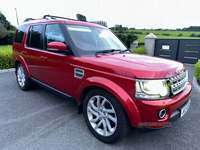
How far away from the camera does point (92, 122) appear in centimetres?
236

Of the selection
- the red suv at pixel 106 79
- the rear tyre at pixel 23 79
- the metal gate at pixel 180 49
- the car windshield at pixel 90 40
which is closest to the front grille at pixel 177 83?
→ the red suv at pixel 106 79

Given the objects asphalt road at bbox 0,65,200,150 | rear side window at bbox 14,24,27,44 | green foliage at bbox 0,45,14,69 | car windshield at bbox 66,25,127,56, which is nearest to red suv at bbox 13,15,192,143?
car windshield at bbox 66,25,127,56

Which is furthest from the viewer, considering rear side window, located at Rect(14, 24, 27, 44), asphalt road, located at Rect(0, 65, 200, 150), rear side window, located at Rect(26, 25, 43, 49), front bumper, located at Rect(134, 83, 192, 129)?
rear side window, located at Rect(14, 24, 27, 44)

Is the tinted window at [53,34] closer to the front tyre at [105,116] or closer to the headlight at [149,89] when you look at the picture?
the front tyre at [105,116]

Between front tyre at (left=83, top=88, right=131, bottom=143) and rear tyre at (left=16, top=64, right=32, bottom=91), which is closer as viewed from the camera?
front tyre at (left=83, top=88, right=131, bottom=143)

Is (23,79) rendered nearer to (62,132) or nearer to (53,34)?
(53,34)

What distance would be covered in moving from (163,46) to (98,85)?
33.9ft

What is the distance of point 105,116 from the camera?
214 centimetres

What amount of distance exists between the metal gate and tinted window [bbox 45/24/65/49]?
9819 mm

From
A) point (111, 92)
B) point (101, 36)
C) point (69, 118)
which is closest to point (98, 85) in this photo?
point (111, 92)

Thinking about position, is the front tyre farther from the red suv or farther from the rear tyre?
the rear tyre

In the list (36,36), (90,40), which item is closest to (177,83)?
(90,40)

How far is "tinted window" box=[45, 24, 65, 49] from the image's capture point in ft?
9.15

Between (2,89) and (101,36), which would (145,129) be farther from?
(2,89)
